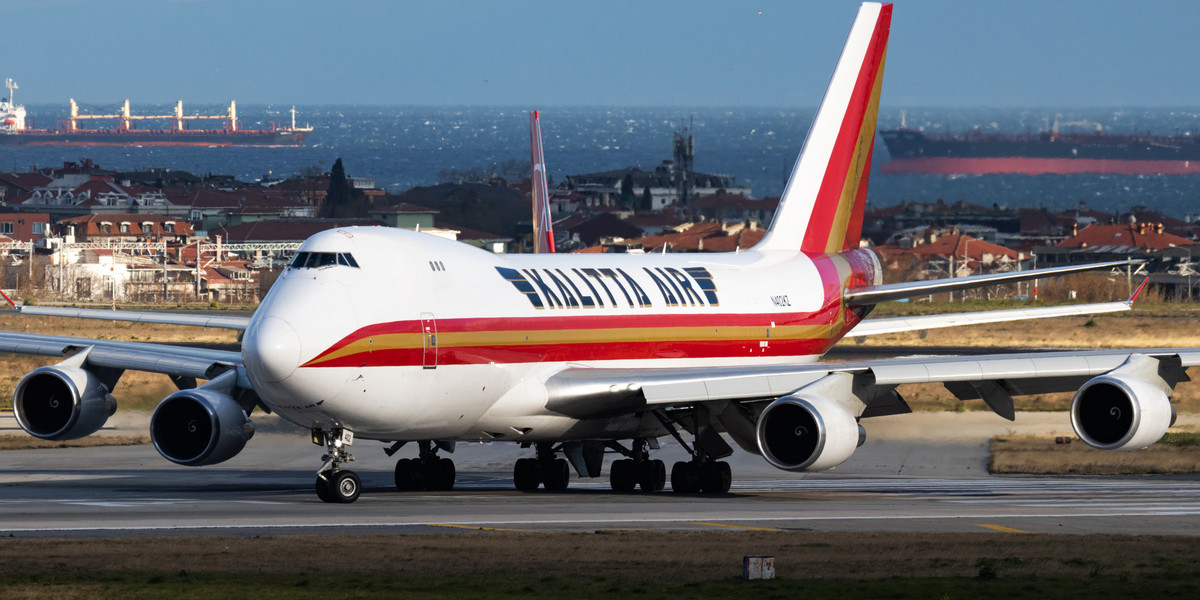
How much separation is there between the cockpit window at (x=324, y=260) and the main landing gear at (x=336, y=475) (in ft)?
9.93

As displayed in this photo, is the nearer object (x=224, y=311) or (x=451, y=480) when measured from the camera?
(x=451, y=480)

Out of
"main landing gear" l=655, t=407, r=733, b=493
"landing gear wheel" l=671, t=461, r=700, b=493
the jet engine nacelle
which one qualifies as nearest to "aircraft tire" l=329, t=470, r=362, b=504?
the jet engine nacelle

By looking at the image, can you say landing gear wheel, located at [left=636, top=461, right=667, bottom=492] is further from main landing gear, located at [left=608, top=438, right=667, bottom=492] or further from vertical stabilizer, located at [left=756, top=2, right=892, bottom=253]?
vertical stabilizer, located at [left=756, top=2, right=892, bottom=253]

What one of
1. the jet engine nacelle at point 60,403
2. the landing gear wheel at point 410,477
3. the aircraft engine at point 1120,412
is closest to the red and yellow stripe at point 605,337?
the landing gear wheel at point 410,477

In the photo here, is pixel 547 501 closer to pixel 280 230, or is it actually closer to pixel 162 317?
pixel 162 317

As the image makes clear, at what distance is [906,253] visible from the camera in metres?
141

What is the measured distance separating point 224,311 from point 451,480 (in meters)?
60.5

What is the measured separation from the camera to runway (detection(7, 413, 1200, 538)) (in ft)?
88.7

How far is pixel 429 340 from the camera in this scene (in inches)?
1174

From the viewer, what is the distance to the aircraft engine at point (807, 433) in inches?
1185

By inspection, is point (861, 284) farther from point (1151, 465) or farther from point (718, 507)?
point (718, 507)

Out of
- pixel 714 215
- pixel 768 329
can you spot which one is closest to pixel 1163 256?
pixel 714 215

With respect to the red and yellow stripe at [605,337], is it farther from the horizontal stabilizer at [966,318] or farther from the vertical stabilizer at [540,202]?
the vertical stabilizer at [540,202]

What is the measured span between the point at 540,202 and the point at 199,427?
72.6ft
